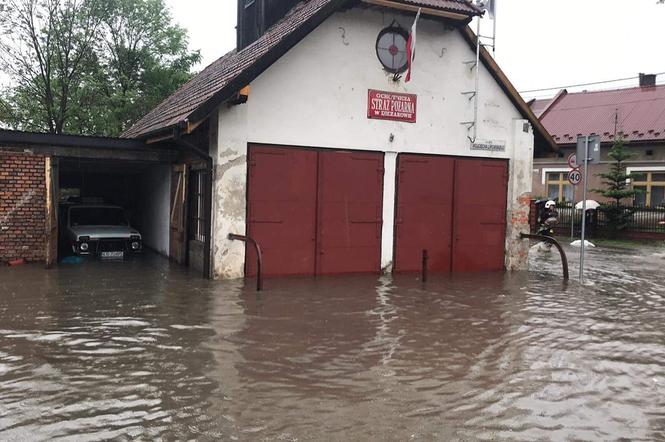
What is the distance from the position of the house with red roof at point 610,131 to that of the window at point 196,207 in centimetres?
1839

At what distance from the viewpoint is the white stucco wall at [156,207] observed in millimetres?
15240

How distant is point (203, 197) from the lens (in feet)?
40.0

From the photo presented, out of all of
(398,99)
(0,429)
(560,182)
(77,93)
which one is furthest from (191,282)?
(560,182)

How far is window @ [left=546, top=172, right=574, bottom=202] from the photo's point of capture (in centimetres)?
3170

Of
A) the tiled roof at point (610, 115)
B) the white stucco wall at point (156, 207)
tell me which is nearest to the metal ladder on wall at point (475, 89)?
the white stucco wall at point (156, 207)

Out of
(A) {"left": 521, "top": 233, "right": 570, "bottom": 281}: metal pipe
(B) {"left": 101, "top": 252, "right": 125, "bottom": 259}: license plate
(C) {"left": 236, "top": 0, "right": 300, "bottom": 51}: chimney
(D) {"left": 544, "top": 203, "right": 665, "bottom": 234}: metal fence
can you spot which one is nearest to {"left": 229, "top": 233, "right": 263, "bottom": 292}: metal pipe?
(B) {"left": 101, "top": 252, "right": 125, "bottom": 259}: license plate

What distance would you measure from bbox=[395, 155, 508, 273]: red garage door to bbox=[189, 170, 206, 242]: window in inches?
158

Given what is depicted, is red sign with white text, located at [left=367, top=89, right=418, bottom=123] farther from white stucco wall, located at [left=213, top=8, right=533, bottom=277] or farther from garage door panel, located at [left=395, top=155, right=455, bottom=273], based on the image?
garage door panel, located at [left=395, top=155, right=455, bottom=273]

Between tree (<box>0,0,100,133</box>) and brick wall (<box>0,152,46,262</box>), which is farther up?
tree (<box>0,0,100,133</box>)

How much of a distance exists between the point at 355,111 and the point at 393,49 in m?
1.54

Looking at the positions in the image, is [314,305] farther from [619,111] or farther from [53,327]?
[619,111]

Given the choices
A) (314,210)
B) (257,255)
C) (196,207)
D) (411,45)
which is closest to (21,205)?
(196,207)

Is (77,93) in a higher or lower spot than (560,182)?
higher

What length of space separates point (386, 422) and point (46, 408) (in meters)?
2.62
